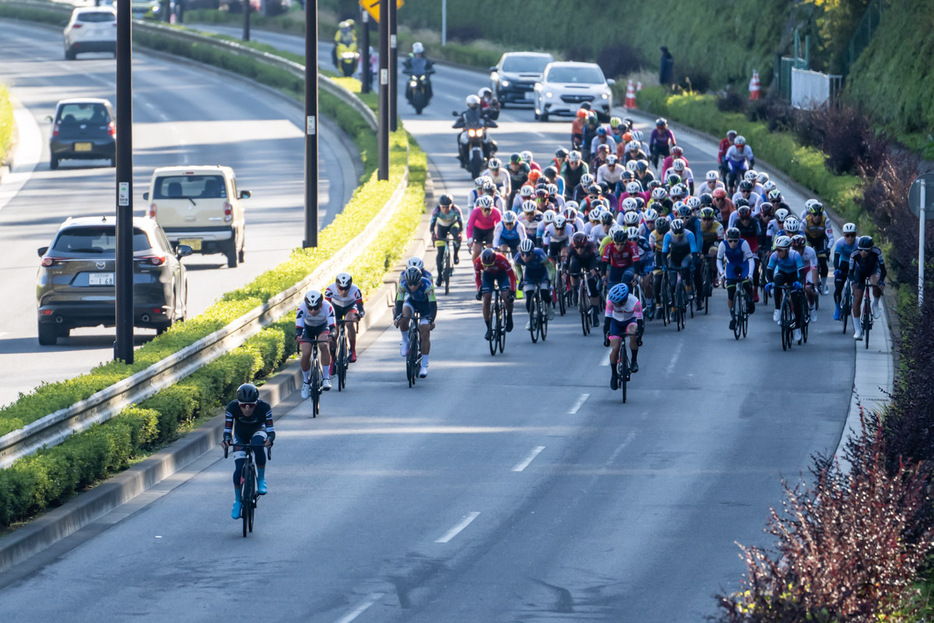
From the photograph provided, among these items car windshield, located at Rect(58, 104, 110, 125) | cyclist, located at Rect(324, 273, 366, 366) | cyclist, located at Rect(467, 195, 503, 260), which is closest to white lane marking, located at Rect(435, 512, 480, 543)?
cyclist, located at Rect(324, 273, 366, 366)

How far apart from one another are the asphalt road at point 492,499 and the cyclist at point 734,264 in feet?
2.58

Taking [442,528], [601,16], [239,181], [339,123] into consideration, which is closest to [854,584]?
[442,528]

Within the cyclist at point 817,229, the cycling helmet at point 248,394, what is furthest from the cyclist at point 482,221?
the cycling helmet at point 248,394

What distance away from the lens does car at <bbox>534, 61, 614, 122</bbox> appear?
53812mm

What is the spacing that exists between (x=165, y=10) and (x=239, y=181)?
51.0 meters

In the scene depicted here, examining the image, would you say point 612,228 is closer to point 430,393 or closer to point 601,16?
point 430,393

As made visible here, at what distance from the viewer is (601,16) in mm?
80875

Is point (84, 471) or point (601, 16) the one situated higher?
point (601, 16)

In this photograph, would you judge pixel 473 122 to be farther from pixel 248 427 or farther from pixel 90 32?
pixel 90 32

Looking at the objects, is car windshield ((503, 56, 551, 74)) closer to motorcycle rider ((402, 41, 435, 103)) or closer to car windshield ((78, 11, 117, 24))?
motorcycle rider ((402, 41, 435, 103))

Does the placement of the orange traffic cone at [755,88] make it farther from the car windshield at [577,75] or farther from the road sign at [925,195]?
the road sign at [925,195]

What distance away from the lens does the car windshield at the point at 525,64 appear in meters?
59.3

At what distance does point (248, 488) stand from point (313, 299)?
5.26 meters

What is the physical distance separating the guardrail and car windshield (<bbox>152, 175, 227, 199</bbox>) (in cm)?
278
